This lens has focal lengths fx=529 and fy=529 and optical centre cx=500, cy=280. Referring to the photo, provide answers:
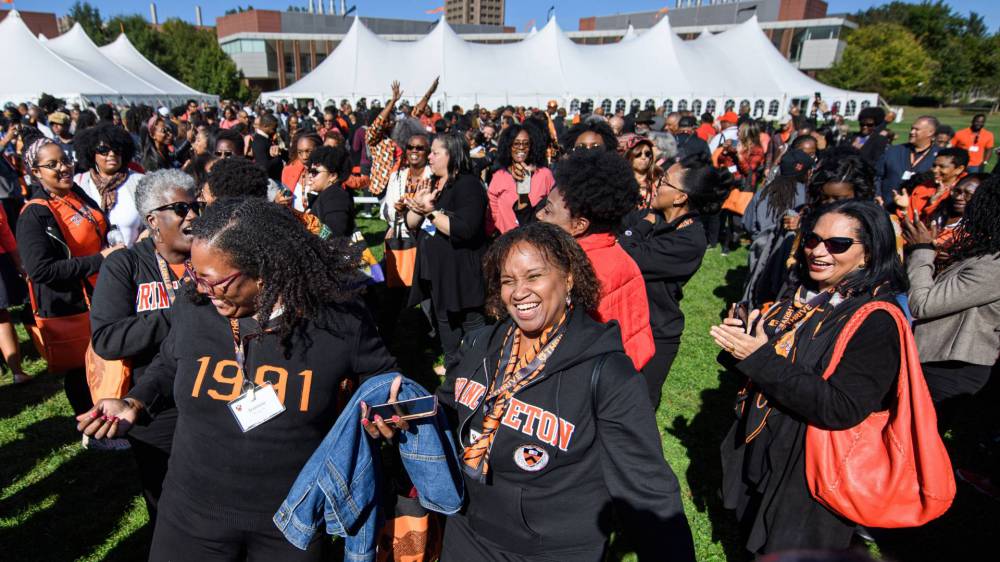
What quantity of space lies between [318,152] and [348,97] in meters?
27.4

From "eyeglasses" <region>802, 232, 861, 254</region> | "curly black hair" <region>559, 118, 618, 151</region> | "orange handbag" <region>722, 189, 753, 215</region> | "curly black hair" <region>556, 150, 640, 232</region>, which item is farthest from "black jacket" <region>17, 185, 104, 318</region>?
"orange handbag" <region>722, 189, 753, 215</region>

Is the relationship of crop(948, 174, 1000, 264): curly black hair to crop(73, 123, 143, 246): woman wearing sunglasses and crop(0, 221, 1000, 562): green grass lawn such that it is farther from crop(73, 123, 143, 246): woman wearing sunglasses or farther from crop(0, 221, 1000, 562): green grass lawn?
crop(73, 123, 143, 246): woman wearing sunglasses

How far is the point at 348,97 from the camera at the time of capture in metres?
29.7

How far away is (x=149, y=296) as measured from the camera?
2.58m

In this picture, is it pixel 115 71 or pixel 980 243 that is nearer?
pixel 980 243

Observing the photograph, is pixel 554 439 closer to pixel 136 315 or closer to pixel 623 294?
pixel 623 294

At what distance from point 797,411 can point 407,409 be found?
1565mm

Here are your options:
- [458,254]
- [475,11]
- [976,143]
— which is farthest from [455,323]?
[475,11]

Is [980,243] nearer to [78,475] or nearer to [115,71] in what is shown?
[78,475]

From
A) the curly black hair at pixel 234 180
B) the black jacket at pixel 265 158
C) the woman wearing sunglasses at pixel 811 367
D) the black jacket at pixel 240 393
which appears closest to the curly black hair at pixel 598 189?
the woman wearing sunglasses at pixel 811 367

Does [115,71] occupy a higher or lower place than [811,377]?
higher

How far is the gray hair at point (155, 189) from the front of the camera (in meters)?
2.74

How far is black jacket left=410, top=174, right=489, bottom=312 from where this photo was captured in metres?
4.30

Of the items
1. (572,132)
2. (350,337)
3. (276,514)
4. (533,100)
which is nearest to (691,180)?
(350,337)
